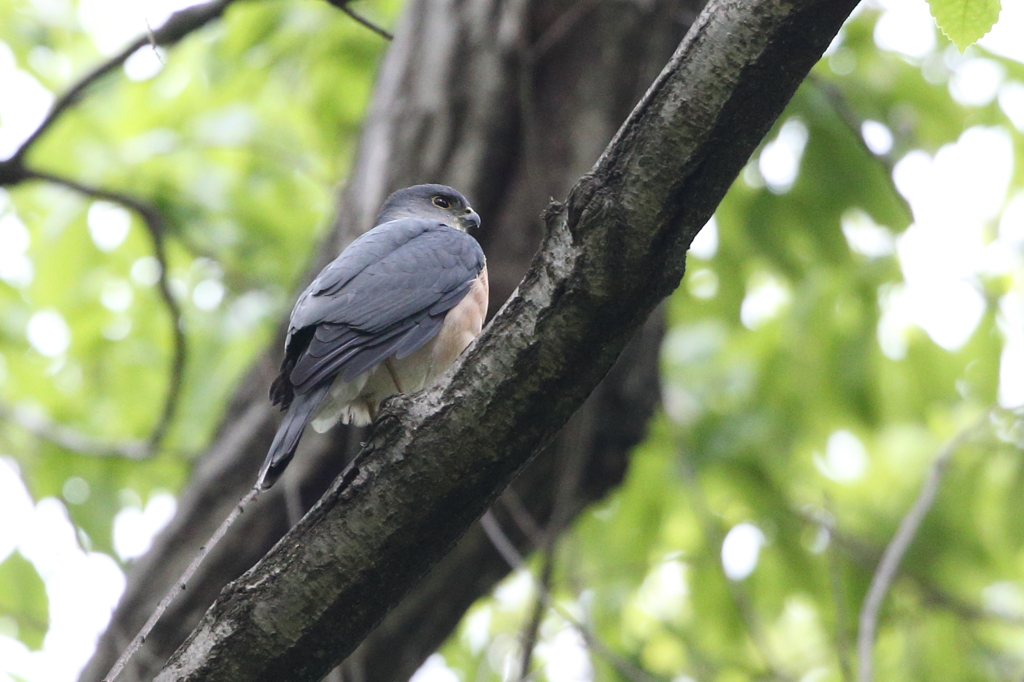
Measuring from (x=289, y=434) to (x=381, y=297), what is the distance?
91 centimetres

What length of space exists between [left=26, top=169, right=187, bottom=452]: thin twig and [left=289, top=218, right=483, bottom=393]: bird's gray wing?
116 centimetres

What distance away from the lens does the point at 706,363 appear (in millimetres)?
6328

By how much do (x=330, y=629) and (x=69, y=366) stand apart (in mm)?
5492

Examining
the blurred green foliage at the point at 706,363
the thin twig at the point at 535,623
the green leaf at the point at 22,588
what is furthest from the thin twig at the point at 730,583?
the green leaf at the point at 22,588

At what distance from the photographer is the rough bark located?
84.4 inches

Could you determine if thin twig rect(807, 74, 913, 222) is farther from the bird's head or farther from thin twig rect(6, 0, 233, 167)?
thin twig rect(6, 0, 233, 167)

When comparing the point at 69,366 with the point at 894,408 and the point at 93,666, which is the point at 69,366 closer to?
the point at 93,666

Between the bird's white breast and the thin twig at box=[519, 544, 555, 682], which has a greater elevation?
the bird's white breast

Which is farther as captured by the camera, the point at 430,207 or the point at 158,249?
the point at 430,207

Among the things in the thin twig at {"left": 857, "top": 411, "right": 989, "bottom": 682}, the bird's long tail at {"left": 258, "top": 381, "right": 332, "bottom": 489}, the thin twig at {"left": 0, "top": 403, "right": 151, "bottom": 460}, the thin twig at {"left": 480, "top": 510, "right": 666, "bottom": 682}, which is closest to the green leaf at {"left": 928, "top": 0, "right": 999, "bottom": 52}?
the bird's long tail at {"left": 258, "top": 381, "right": 332, "bottom": 489}

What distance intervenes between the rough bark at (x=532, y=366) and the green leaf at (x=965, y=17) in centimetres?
31

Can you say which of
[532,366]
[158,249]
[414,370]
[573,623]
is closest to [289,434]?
[414,370]

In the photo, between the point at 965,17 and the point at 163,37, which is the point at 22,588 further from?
the point at 965,17

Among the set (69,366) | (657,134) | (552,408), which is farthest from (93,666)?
(657,134)
